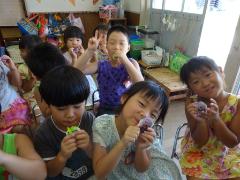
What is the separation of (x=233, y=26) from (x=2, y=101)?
253 centimetres

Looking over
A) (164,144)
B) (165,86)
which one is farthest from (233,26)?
(164,144)

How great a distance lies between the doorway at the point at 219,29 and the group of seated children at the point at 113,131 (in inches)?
58.0

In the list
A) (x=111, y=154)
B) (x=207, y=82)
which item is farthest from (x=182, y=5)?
(x=111, y=154)

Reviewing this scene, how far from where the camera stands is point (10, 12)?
396cm

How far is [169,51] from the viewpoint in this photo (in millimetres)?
3525

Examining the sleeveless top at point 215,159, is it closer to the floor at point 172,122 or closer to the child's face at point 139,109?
the child's face at point 139,109

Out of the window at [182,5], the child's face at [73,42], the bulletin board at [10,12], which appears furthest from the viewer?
the bulletin board at [10,12]

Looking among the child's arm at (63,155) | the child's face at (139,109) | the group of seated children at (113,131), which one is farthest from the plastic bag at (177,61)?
the child's arm at (63,155)

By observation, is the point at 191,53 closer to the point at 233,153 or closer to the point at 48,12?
the point at 233,153

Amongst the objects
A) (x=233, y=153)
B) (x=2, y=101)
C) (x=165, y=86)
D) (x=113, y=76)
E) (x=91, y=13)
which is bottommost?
(x=165, y=86)

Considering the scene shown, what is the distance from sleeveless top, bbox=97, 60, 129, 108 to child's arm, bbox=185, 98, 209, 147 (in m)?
0.60

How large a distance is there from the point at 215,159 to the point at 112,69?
993 millimetres

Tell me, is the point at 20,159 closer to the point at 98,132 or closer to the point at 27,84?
the point at 98,132

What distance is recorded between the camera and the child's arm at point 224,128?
1.15m
